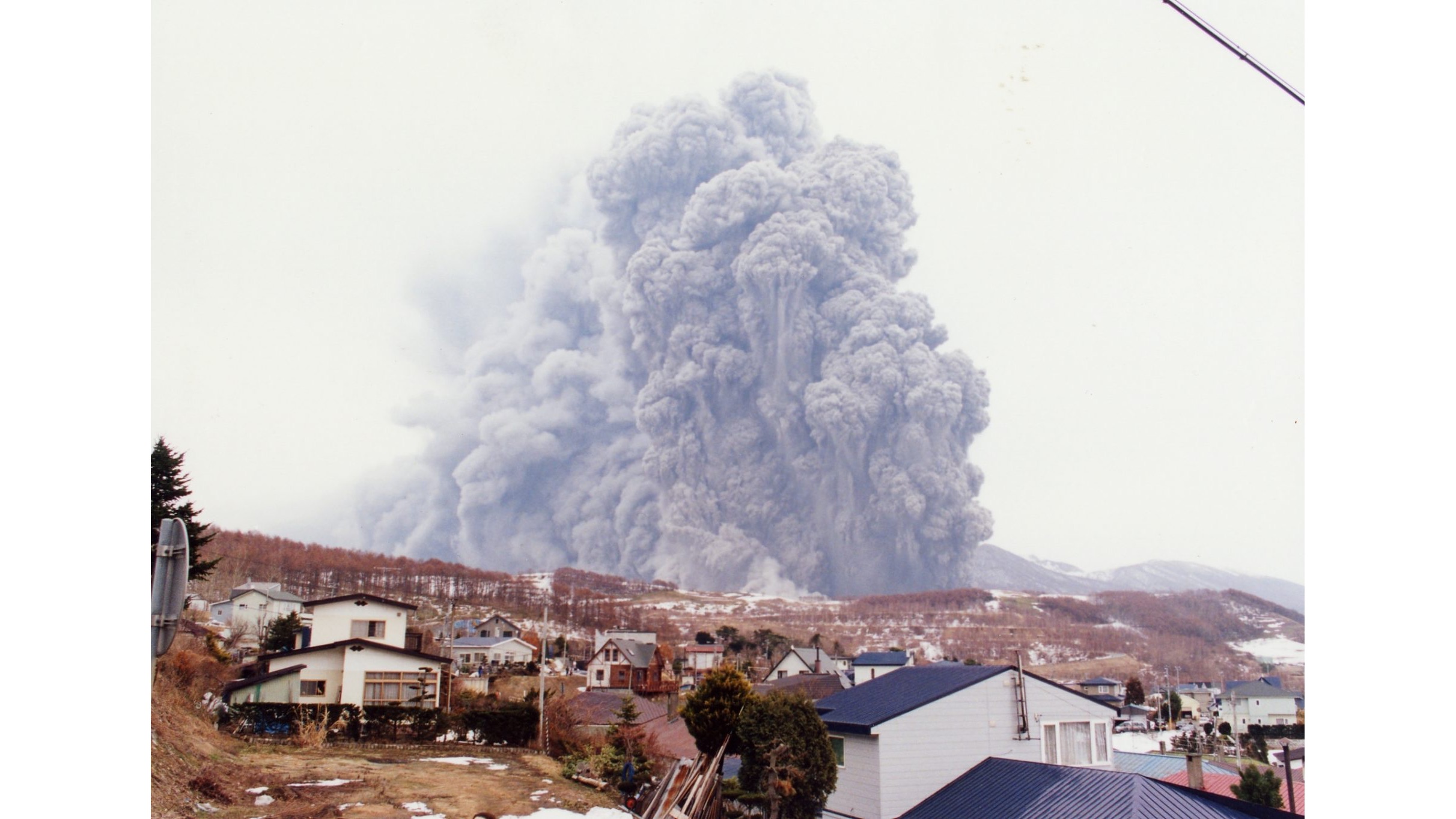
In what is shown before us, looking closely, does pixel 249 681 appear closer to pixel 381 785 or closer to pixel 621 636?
pixel 381 785

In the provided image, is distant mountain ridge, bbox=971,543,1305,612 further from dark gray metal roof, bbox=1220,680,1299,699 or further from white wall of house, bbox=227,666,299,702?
white wall of house, bbox=227,666,299,702

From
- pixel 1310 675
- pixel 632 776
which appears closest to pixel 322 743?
pixel 632 776

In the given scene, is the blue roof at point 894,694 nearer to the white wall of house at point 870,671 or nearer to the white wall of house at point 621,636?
the white wall of house at point 870,671

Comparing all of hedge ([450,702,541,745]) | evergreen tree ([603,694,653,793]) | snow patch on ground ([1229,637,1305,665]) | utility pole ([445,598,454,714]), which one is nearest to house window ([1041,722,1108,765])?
snow patch on ground ([1229,637,1305,665])

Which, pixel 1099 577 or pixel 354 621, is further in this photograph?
pixel 1099 577

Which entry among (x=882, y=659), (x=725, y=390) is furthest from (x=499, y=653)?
(x=725, y=390)

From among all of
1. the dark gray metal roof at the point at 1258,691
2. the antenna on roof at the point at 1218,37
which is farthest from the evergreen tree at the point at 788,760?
the antenna on roof at the point at 1218,37

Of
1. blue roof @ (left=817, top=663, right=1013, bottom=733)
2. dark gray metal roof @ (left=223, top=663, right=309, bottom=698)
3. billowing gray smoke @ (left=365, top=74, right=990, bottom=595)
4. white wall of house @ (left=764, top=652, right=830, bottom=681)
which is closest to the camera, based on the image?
dark gray metal roof @ (left=223, top=663, right=309, bottom=698)
